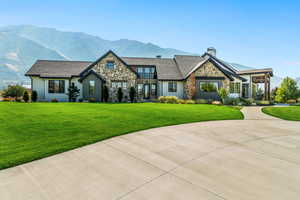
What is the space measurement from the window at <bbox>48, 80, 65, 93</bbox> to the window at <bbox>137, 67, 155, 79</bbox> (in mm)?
10705

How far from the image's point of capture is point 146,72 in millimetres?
24719

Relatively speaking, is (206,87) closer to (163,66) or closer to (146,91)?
(163,66)

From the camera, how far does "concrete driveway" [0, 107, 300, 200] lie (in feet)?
8.20

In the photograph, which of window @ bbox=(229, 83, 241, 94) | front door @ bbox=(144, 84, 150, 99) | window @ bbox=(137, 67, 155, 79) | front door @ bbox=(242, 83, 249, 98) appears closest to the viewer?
front door @ bbox=(144, 84, 150, 99)

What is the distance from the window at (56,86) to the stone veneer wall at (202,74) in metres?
16.7

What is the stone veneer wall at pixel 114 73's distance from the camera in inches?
845

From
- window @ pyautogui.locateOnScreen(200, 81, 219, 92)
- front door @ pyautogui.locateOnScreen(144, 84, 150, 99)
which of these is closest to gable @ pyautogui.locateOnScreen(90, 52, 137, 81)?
front door @ pyautogui.locateOnScreen(144, 84, 150, 99)

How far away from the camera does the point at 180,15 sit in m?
19.3

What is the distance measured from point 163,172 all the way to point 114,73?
1987cm

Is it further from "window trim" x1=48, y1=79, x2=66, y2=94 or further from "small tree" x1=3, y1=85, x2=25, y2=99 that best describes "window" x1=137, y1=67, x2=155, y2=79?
"small tree" x1=3, y1=85, x2=25, y2=99

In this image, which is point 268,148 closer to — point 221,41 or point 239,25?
point 239,25

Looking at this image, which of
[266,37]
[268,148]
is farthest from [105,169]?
[266,37]

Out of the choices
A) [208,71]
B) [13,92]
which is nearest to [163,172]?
[208,71]

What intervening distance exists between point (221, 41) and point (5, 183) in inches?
1238
